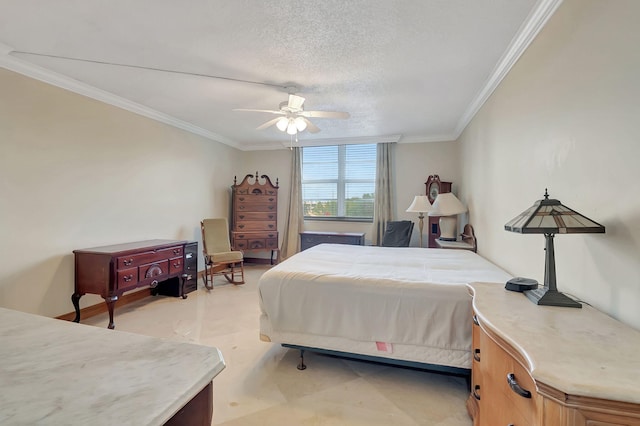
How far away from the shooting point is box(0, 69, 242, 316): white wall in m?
2.53

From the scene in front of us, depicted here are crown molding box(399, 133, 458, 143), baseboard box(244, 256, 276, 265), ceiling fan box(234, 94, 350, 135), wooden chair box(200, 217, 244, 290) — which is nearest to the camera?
ceiling fan box(234, 94, 350, 135)

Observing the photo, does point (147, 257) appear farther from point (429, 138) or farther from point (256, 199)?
point (429, 138)

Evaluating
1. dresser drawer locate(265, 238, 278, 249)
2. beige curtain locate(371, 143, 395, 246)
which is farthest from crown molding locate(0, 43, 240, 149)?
beige curtain locate(371, 143, 395, 246)

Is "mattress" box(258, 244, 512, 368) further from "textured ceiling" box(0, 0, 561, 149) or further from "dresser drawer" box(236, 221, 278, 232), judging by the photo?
"dresser drawer" box(236, 221, 278, 232)

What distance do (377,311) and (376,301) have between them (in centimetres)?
7

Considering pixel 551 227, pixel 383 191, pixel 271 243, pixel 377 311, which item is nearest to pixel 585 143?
pixel 551 227

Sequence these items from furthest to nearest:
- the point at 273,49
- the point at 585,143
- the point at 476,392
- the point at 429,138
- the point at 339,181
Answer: the point at 339,181 → the point at 429,138 → the point at 273,49 → the point at 476,392 → the point at 585,143

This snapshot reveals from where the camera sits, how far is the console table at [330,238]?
4984 millimetres

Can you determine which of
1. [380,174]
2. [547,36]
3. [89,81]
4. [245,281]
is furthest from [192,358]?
[380,174]

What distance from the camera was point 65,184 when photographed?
9.57 feet

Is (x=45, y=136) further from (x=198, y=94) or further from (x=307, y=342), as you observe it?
(x=307, y=342)

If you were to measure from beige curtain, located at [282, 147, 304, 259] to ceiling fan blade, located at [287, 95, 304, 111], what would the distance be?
112 inches

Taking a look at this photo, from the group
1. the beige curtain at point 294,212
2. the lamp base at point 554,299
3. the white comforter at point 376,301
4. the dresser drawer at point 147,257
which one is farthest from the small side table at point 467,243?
the dresser drawer at point 147,257

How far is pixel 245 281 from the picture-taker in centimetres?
465
